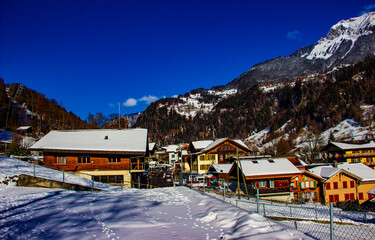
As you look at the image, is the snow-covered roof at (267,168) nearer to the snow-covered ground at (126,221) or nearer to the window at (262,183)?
the window at (262,183)

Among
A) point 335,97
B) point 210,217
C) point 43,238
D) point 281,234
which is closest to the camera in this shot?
point 281,234

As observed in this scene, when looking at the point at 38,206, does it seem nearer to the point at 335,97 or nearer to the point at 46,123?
the point at 46,123

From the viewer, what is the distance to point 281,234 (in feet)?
21.6

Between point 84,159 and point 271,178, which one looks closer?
point 84,159

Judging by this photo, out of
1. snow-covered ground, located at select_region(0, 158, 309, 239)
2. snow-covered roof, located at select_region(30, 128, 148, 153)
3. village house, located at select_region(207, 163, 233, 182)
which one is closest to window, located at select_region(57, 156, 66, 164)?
snow-covered roof, located at select_region(30, 128, 148, 153)

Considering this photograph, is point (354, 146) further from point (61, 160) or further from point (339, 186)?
point (61, 160)

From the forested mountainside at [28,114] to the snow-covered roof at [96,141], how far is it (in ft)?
156

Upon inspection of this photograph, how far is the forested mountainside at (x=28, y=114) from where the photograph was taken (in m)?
87.5

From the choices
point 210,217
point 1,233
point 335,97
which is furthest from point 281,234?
point 335,97

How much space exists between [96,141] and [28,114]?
87105 millimetres

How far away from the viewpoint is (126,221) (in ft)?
29.5

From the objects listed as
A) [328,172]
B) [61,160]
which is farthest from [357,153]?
[61,160]

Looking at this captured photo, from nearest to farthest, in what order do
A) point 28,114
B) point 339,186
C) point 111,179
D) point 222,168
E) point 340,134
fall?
point 111,179 → point 339,186 → point 222,168 → point 28,114 → point 340,134

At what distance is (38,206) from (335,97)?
164739mm
